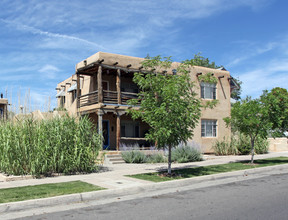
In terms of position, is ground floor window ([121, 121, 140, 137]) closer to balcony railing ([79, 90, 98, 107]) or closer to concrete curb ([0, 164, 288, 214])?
balcony railing ([79, 90, 98, 107])

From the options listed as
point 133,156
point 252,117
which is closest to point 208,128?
point 133,156

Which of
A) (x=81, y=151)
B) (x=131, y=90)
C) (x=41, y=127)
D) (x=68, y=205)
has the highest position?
(x=131, y=90)

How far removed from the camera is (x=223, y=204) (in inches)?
277

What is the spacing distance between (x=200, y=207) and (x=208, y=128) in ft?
55.8

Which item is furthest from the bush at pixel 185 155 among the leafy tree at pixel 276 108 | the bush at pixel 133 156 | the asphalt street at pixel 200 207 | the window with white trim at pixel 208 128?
the asphalt street at pixel 200 207

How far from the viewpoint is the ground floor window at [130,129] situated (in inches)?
867

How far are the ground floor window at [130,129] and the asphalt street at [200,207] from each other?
43.6 ft

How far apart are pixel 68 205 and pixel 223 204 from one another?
363 centimetres

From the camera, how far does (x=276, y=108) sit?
14.8 m

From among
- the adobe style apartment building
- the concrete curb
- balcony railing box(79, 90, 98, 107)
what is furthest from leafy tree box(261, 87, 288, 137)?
balcony railing box(79, 90, 98, 107)

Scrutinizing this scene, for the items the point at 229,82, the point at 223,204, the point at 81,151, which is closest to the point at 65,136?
the point at 81,151

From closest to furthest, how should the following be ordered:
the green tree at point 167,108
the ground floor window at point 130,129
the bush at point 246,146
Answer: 1. the green tree at point 167,108
2. the ground floor window at point 130,129
3. the bush at point 246,146

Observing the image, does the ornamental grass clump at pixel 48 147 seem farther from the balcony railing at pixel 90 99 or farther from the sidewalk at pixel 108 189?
the balcony railing at pixel 90 99

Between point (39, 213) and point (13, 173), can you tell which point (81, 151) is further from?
point (39, 213)
